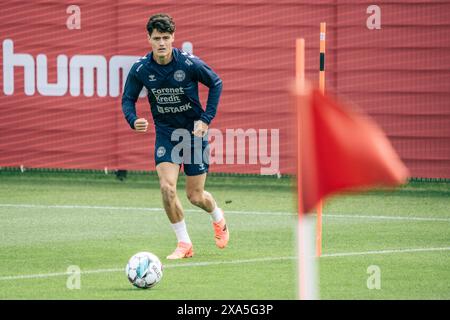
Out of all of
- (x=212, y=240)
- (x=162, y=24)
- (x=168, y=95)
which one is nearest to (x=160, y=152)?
(x=168, y=95)

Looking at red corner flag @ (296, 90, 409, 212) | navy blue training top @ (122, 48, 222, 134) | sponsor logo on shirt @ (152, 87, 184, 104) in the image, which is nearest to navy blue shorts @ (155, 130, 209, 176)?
Answer: navy blue training top @ (122, 48, 222, 134)

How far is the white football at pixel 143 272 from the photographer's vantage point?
10047mm

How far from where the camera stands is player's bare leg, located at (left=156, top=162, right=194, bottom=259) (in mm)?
12075

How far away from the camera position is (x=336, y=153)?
20.2ft

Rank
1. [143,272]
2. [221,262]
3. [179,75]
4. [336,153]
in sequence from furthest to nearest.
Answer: [179,75] < [221,262] < [143,272] < [336,153]

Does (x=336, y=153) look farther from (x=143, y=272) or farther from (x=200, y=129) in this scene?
(x=200, y=129)

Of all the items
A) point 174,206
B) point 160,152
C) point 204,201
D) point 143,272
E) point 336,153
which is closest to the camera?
point 336,153

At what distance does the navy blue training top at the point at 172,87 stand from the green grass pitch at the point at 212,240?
1383 millimetres

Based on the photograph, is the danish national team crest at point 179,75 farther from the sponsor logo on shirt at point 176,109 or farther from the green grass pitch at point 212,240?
the green grass pitch at point 212,240

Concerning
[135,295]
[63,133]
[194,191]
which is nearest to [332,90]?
[63,133]

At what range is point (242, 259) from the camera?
1188 centimetres

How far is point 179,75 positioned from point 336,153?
21.2 ft

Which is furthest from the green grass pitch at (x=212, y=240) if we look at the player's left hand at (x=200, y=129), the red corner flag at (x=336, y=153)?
the red corner flag at (x=336, y=153)

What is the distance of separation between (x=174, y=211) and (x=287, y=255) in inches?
47.7
